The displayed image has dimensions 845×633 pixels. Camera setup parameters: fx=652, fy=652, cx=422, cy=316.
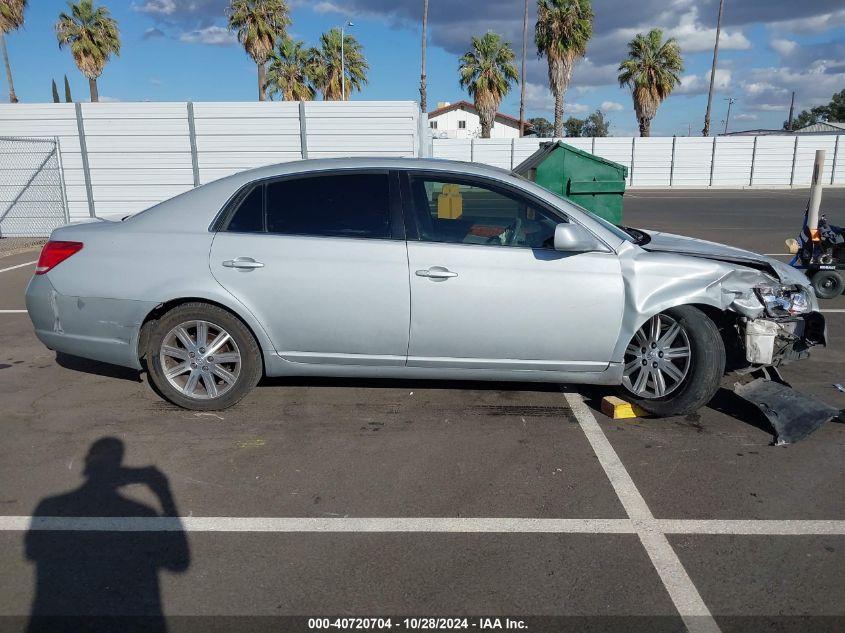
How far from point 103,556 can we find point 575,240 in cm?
302

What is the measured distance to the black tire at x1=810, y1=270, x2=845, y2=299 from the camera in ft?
26.6

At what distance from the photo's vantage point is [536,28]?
3662 cm

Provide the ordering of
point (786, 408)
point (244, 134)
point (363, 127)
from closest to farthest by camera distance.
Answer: point (786, 408), point (363, 127), point (244, 134)

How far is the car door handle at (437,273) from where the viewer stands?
412 cm

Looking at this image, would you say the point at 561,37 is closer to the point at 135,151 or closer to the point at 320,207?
the point at 135,151

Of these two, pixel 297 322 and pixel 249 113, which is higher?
pixel 249 113

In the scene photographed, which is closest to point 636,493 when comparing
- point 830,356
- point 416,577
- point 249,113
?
point 416,577

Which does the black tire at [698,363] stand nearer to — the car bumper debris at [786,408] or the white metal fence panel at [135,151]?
the car bumper debris at [786,408]

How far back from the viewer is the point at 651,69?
3709 centimetres

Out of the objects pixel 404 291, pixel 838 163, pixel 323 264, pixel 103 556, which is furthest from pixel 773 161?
pixel 103 556

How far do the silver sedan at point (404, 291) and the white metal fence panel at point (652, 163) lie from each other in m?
32.6

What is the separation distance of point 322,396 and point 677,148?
113ft

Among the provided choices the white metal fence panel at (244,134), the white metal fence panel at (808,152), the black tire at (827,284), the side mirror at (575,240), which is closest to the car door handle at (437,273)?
the side mirror at (575,240)

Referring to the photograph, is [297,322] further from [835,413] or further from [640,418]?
[835,413]
